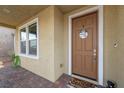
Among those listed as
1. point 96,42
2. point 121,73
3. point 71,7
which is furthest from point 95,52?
point 71,7

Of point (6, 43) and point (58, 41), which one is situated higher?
point (6, 43)

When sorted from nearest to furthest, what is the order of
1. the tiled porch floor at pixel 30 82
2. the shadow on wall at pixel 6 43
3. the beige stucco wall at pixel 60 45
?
1. the beige stucco wall at pixel 60 45
2. the tiled porch floor at pixel 30 82
3. the shadow on wall at pixel 6 43

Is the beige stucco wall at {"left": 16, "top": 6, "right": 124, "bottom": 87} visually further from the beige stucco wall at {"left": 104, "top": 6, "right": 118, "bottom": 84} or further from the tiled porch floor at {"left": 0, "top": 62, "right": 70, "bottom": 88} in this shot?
the tiled porch floor at {"left": 0, "top": 62, "right": 70, "bottom": 88}

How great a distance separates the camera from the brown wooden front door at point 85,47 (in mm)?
2979

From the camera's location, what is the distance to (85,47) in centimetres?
320

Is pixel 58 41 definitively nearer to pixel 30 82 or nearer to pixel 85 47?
pixel 85 47

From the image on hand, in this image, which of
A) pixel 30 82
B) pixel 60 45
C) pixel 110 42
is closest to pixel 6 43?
pixel 30 82

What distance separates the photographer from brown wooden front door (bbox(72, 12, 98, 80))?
9.77 ft

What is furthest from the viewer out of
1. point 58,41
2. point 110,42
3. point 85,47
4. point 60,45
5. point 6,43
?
point 6,43

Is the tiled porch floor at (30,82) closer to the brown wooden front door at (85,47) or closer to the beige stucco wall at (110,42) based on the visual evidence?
the brown wooden front door at (85,47)

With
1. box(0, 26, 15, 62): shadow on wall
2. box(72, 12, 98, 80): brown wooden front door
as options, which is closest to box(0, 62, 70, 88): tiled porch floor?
box(72, 12, 98, 80): brown wooden front door

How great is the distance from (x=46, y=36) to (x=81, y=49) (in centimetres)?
129

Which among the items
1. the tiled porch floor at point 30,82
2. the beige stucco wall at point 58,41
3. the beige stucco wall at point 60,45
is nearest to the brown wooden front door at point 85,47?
the beige stucco wall at point 60,45

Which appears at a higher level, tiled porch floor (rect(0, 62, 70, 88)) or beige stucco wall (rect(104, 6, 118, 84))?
beige stucco wall (rect(104, 6, 118, 84))
